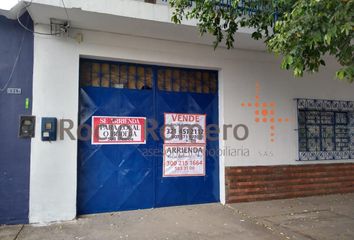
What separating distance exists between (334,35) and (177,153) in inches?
149

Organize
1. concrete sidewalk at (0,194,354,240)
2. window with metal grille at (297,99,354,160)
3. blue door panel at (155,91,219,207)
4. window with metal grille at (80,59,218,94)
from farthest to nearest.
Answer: window with metal grille at (297,99,354,160) < blue door panel at (155,91,219,207) < window with metal grille at (80,59,218,94) < concrete sidewalk at (0,194,354,240)

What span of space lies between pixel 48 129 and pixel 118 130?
121 centimetres

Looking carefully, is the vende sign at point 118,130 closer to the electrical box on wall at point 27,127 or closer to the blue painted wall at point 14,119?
the electrical box on wall at point 27,127

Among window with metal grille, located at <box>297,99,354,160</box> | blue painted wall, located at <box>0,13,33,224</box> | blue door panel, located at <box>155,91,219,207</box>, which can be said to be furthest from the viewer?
window with metal grille, located at <box>297,99,354,160</box>

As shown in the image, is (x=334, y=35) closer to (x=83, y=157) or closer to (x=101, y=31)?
(x=101, y=31)

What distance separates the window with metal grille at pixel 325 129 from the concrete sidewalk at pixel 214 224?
4.34 ft

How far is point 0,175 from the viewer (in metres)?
4.98

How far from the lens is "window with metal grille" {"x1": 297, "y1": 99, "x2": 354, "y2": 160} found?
717 cm

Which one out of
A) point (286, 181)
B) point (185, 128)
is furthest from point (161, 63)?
point (286, 181)

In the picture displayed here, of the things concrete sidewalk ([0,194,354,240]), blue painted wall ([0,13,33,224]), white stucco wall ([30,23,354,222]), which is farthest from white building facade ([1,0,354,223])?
concrete sidewalk ([0,194,354,240])

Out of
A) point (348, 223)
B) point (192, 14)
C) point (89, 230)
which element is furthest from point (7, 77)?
point (348, 223)

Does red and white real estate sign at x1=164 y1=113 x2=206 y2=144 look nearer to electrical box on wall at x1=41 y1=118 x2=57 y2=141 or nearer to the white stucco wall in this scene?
the white stucco wall

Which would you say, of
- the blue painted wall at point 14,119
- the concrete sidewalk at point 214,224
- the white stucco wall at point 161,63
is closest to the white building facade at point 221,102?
the white stucco wall at point 161,63

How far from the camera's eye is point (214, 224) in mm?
5195
